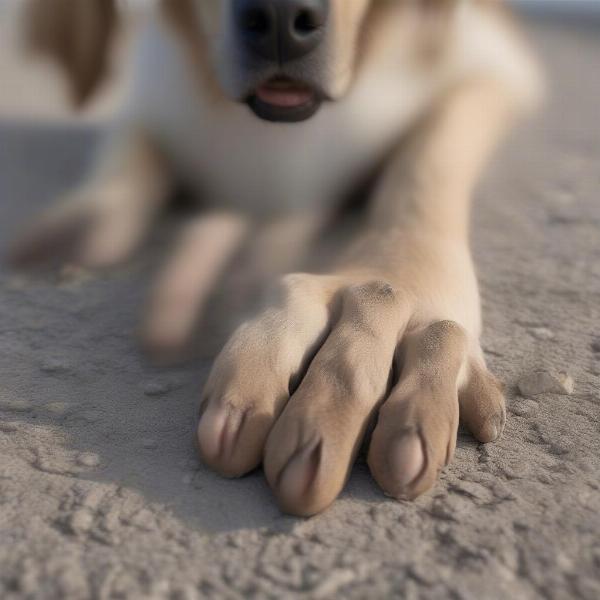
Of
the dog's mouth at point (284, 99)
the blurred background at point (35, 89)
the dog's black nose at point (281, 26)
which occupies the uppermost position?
the dog's black nose at point (281, 26)

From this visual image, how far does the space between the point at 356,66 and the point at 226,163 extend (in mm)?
356

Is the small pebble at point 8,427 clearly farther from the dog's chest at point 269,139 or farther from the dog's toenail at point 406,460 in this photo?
the dog's chest at point 269,139

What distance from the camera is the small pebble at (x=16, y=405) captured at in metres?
1.04

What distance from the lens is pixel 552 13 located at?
675 cm

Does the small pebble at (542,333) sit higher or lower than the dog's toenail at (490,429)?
lower

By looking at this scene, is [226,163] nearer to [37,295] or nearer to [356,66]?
[356,66]

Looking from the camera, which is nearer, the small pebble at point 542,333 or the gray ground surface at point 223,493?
the gray ground surface at point 223,493

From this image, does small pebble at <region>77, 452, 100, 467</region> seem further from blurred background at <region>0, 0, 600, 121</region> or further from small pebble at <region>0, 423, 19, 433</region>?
blurred background at <region>0, 0, 600, 121</region>

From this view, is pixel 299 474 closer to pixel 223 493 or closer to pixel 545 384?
pixel 223 493

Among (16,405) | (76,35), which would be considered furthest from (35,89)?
(16,405)

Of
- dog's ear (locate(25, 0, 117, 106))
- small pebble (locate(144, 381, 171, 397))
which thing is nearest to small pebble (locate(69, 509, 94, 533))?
small pebble (locate(144, 381, 171, 397))

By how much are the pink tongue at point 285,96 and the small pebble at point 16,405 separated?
27.1 inches

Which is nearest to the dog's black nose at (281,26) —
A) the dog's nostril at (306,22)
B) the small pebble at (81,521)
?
the dog's nostril at (306,22)

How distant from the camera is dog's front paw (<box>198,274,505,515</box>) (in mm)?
863
